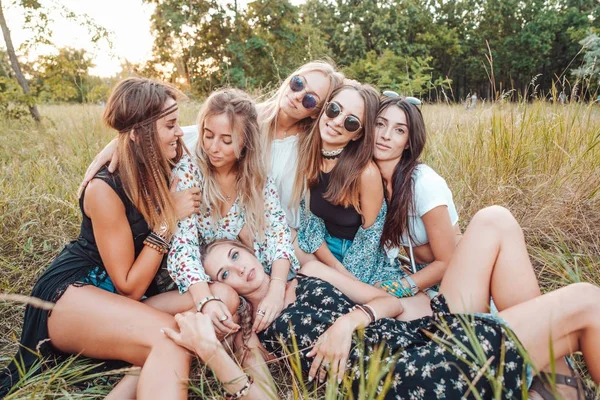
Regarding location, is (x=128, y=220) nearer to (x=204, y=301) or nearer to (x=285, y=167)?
(x=204, y=301)

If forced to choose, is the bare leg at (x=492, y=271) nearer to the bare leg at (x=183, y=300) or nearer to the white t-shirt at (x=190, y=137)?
the bare leg at (x=183, y=300)

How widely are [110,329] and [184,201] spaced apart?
0.75 meters

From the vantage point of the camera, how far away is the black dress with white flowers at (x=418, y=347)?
58.8 inches

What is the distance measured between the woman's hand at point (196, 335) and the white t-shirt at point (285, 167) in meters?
1.12

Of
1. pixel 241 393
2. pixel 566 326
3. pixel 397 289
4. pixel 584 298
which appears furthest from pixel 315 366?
pixel 584 298

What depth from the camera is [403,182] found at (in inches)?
98.7

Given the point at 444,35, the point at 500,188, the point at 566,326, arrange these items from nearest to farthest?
the point at 566,326 → the point at 500,188 → the point at 444,35

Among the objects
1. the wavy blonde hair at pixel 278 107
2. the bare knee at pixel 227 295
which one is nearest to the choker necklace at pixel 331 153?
the wavy blonde hair at pixel 278 107

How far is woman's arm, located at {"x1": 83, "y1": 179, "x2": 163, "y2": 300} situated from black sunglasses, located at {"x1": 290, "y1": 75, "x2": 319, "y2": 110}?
1353 millimetres

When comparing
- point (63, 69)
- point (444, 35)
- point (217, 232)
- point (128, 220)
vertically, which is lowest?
point (217, 232)

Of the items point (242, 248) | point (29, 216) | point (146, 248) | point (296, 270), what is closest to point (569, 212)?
point (296, 270)

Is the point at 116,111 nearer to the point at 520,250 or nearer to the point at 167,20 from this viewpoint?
the point at 520,250

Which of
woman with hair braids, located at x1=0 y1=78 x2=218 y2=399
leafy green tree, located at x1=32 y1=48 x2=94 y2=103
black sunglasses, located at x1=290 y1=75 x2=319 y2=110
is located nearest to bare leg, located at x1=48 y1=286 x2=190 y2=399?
woman with hair braids, located at x1=0 y1=78 x2=218 y2=399

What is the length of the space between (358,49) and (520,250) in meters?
22.5
